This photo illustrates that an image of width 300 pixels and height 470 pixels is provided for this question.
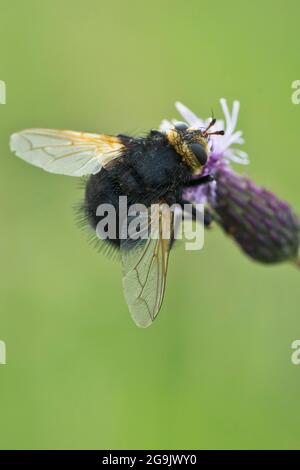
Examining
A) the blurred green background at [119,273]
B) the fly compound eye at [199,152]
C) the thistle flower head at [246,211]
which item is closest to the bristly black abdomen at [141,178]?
the fly compound eye at [199,152]

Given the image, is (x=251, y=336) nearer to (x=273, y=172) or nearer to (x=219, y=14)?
(x=273, y=172)

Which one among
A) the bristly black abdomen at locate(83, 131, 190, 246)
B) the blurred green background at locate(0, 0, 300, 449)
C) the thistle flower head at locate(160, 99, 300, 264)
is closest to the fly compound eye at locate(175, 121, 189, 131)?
the bristly black abdomen at locate(83, 131, 190, 246)

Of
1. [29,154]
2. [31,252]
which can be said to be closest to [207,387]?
[31,252]

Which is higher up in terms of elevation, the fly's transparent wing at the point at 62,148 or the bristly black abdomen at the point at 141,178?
the fly's transparent wing at the point at 62,148

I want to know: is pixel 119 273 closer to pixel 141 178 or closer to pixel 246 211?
pixel 246 211

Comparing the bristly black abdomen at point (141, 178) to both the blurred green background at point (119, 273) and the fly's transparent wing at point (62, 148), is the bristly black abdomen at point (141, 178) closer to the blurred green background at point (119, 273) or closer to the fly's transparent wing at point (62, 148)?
the fly's transparent wing at point (62, 148)
